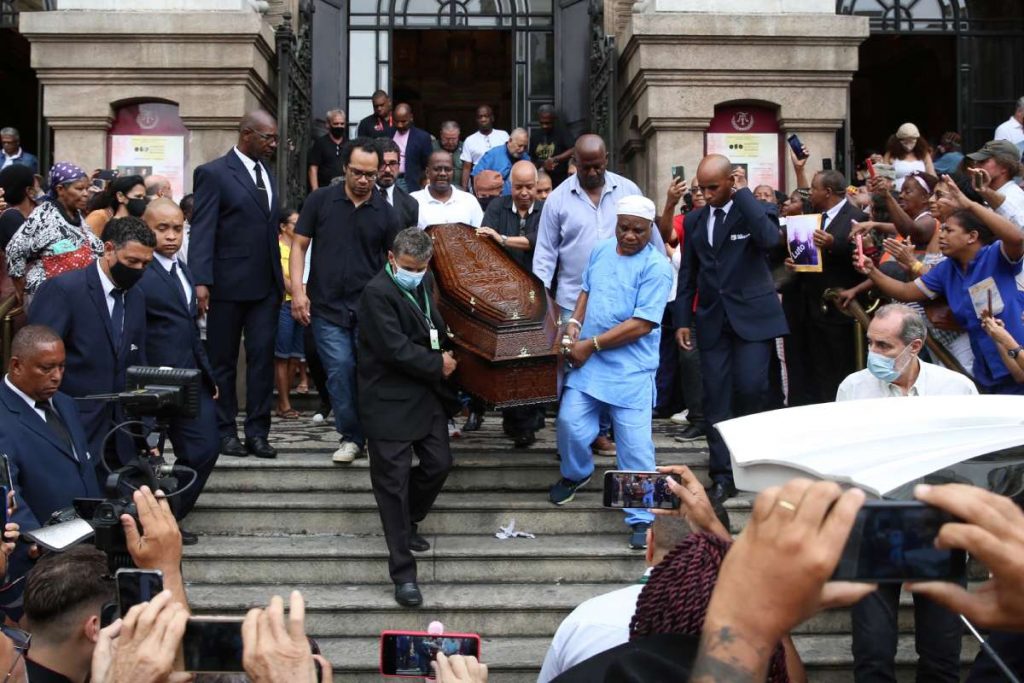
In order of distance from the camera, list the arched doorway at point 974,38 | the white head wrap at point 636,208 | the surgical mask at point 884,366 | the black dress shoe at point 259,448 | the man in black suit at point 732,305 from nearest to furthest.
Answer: the surgical mask at point 884,366 → the white head wrap at point 636,208 → the man in black suit at point 732,305 → the black dress shoe at point 259,448 → the arched doorway at point 974,38

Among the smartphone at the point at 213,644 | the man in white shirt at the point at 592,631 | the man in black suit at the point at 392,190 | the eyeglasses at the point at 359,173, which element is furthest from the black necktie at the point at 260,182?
the smartphone at the point at 213,644

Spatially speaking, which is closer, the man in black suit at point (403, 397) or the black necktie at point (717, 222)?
the man in black suit at point (403, 397)

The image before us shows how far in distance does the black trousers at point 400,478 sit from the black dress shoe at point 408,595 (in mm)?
42

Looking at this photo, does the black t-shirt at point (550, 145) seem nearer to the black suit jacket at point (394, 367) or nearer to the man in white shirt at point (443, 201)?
the man in white shirt at point (443, 201)

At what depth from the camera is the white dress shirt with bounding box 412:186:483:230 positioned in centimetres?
962

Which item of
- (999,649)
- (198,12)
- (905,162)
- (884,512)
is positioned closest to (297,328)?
(198,12)

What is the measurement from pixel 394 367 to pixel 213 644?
14.6 ft

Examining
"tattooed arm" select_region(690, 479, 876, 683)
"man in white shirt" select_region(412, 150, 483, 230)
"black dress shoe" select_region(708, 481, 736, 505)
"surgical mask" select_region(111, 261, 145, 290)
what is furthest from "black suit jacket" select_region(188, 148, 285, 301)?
"tattooed arm" select_region(690, 479, 876, 683)

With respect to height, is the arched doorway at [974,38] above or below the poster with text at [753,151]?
above

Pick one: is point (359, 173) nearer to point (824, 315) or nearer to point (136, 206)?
point (136, 206)

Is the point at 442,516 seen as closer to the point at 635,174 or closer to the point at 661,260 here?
the point at 661,260

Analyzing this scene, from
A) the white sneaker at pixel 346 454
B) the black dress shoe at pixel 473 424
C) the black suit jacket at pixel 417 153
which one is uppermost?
the black suit jacket at pixel 417 153

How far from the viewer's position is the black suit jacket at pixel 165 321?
7.12 m

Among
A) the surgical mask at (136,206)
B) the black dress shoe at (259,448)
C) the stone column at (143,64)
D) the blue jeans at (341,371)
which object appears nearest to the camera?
the blue jeans at (341,371)
